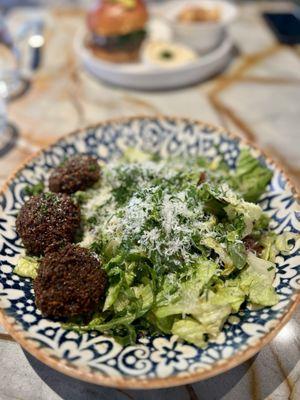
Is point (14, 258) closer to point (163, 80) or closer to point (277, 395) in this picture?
point (277, 395)

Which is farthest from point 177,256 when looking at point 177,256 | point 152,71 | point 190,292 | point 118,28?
point 118,28

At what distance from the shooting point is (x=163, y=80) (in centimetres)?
344

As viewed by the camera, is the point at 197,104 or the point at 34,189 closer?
the point at 34,189

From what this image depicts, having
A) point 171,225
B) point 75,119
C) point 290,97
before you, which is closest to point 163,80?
point 75,119

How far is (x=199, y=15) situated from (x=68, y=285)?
3113 mm

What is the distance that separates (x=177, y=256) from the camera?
170 cm

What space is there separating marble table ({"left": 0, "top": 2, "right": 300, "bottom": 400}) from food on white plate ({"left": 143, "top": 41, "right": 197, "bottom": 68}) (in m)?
0.23

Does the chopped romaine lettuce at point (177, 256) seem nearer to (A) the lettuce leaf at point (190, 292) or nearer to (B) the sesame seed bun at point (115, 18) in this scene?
(A) the lettuce leaf at point (190, 292)

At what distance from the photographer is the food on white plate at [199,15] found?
12.8ft

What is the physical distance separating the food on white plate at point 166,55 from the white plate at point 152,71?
0.07m

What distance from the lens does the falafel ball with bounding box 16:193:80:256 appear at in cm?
180

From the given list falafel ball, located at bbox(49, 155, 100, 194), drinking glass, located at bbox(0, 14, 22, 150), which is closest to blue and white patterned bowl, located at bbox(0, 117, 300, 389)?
falafel ball, located at bbox(49, 155, 100, 194)

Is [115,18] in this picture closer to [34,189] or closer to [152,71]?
[152,71]

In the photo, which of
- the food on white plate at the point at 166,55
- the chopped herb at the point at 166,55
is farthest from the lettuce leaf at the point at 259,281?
the chopped herb at the point at 166,55
